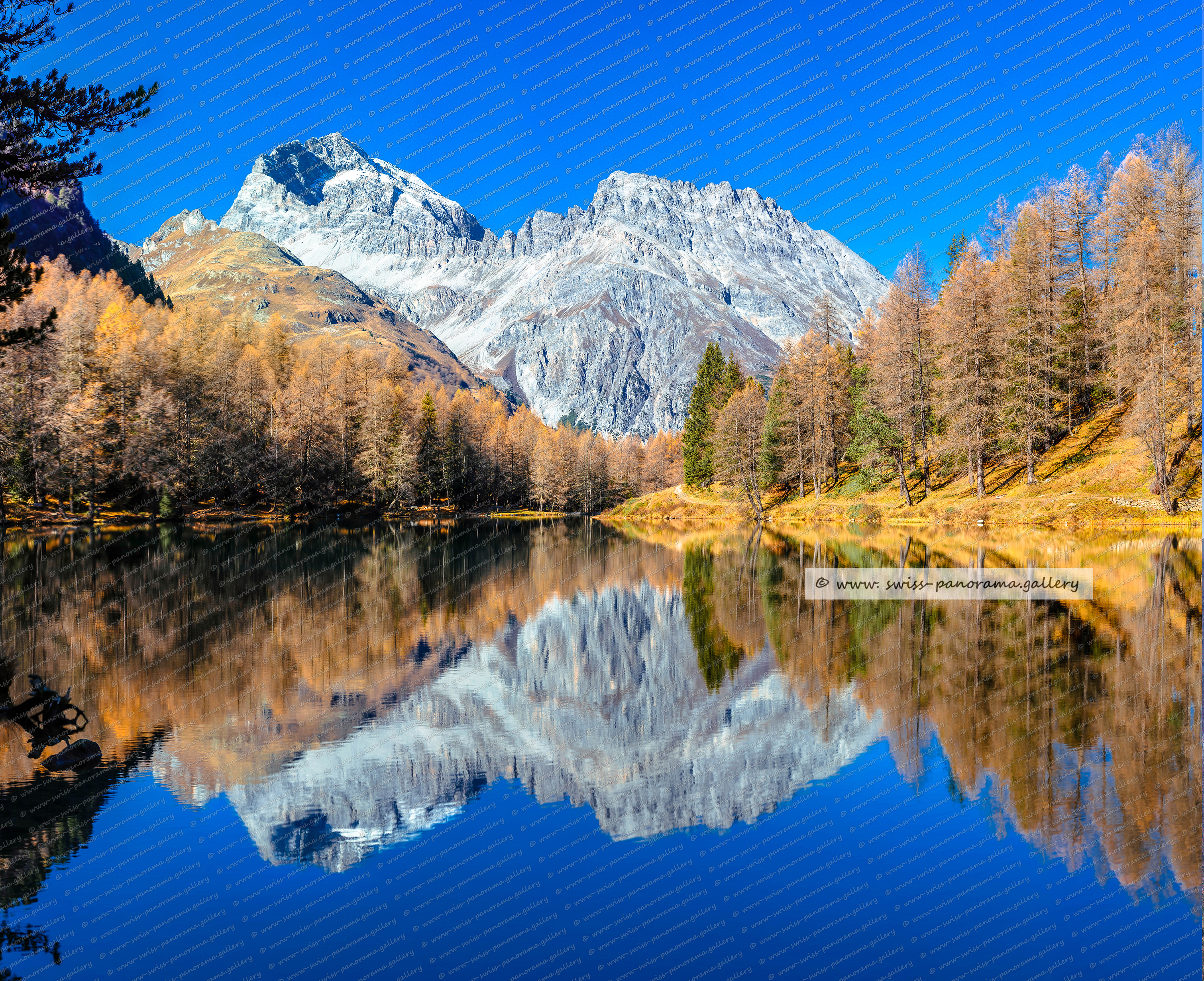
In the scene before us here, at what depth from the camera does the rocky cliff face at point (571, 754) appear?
9188mm

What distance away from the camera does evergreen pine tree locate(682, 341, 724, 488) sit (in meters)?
86.8

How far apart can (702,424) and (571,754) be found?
78.8 metres

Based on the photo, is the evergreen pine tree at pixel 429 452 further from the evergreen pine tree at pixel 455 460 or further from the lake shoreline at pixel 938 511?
the lake shoreline at pixel 938 511

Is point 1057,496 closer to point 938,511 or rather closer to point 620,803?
point 938,511

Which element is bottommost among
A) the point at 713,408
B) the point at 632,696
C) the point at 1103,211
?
the point at 632,696

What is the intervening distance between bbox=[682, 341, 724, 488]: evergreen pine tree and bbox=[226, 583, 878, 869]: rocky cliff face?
71206 mm

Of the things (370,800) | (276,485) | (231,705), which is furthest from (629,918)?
(276,485)

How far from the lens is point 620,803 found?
31.5 ft

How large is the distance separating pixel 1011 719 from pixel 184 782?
11.6 metres

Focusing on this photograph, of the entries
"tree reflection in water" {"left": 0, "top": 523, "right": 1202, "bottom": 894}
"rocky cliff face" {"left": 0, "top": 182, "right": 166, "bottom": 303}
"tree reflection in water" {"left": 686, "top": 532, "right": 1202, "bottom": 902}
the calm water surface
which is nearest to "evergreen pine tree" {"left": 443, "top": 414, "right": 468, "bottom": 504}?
"tree reflection in water" {"left": 0, "top": 523, "right": 1202, "bottom": 894}

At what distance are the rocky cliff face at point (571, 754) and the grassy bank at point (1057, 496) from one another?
112 feet

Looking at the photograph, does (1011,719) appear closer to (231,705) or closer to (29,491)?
(231,705)

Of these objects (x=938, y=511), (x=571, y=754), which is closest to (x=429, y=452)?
(x=938, y=511)

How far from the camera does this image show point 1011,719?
444 inches
